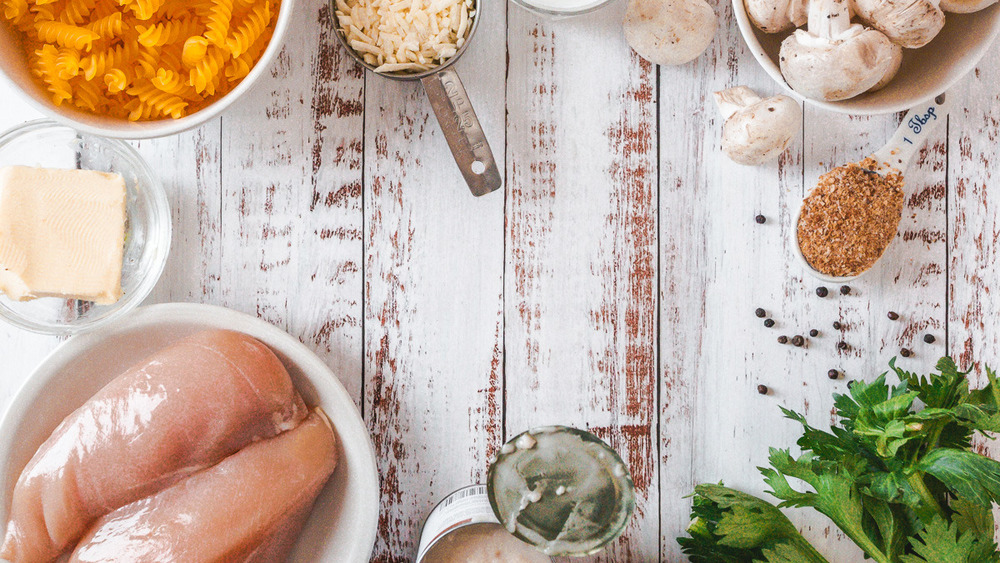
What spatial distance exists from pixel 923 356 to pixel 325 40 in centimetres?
103

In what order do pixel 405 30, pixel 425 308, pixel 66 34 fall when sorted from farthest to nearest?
1. pixel 425 308
2. pixel 405 30
3. pixel 66 34

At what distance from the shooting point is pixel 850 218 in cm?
105

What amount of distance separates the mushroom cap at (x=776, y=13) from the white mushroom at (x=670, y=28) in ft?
0.26

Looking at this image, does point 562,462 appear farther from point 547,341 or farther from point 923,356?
point 923,356

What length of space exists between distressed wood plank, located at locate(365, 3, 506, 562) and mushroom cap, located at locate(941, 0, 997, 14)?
60cm

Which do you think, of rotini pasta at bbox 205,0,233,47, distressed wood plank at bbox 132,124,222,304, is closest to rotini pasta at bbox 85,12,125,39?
rotini pasta at bbox 205,0,233,47

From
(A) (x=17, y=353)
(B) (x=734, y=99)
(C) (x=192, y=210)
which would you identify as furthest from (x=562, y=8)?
(A) (x=17, y=353)

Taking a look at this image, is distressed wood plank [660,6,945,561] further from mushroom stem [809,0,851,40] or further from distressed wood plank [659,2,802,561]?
mushroom stem [809,0,851,40]

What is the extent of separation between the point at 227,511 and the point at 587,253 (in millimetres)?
619

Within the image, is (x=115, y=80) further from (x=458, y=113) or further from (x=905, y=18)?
(x=905, y=18)

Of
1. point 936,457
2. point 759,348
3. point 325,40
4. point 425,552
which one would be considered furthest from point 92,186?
point 936,457

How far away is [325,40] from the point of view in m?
1.10

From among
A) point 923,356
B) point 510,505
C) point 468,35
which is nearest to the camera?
point 510,505

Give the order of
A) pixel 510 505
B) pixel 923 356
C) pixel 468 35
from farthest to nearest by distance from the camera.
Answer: pixel 923 356, pixel 468 35, pixel 510 505
